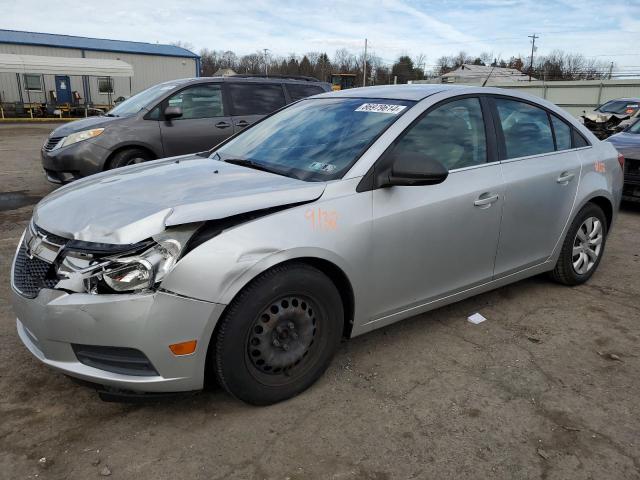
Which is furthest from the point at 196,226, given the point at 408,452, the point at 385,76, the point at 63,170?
the point at 385,76

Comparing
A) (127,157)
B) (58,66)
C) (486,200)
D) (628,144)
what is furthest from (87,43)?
(486,200)

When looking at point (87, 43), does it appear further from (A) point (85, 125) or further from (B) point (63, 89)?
(A) point (85, 125)

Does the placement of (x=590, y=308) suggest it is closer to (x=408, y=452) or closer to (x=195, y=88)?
(x=408, y=452)

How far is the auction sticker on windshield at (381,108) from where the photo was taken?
3248 mm

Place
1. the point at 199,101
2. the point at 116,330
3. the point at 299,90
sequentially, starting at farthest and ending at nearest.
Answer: the point at 299,90
the point at 199,101
the point at 116,330

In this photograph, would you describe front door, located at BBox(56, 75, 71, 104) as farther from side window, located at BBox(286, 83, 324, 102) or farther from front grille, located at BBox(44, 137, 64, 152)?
side window, located at BBox(286, 83, 324, 102)

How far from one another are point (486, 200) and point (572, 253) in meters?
1.43

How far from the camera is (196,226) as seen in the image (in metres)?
2.41

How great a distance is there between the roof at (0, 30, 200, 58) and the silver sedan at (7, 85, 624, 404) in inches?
1566

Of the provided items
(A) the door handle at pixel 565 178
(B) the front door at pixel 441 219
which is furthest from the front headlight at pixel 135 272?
(A) the door handle at pixel 565 178

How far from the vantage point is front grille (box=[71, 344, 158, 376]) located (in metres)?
A: 2.34

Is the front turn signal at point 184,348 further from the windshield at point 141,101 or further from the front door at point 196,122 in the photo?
the windshield at point 141,101

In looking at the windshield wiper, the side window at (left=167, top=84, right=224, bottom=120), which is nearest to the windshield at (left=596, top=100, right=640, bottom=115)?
the side window at (left=167, top=84, right=224, bottom=120)

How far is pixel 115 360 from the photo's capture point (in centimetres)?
235
